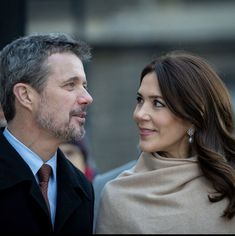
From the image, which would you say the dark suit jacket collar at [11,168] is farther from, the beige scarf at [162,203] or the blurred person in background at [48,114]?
the beige scarf at [162,203]

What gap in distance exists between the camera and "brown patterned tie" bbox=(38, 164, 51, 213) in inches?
150

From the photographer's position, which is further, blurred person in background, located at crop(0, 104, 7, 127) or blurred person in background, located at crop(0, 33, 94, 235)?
blurred person in background, located at crop(0, 104, 7, 127)

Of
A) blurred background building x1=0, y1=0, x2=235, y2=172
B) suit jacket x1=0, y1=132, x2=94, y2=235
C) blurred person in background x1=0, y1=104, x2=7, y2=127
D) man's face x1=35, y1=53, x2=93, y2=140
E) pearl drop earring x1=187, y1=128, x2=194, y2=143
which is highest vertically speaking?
man's face x1=35, y1=53, x2=93, y2=140

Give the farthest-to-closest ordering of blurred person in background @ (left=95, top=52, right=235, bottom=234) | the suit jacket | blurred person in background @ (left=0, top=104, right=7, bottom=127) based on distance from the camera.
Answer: blurred person in background @ (left=0, top=104, right=7, bottom=127) < blurred person in background @ (left=95, top=52, right=235, bottom=234) < the suit jacket

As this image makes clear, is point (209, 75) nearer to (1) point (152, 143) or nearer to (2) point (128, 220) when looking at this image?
(1) point (152, 143)

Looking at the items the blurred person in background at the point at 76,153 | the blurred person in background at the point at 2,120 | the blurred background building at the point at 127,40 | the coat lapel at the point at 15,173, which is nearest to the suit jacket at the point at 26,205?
the coat lapel at the point at 15,173

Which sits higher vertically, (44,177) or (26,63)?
(26,63)

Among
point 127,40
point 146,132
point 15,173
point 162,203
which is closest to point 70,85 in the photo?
point 146,132

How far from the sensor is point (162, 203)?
12.6 ft

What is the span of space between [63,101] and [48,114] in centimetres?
10

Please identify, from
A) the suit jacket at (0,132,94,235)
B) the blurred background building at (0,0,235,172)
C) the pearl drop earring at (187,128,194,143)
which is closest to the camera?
the suit jacket at (0,132,94,235)

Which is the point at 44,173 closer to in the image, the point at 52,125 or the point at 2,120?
the point at 52,125

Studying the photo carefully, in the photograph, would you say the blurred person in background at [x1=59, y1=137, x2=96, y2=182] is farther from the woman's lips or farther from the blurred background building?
the blurred background building

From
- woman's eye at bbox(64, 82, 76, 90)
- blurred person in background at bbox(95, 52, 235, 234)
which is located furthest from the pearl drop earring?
woman's eye at bbox(64, 82, 76, 90)
